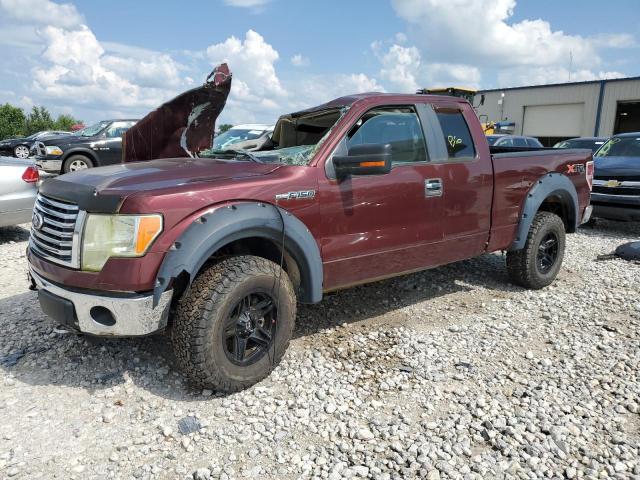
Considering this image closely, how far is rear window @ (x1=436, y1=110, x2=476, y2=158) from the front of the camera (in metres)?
4.28

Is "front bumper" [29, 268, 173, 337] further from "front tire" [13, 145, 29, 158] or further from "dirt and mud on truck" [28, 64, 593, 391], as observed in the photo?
"front tire" [13, 145, 29, 158]

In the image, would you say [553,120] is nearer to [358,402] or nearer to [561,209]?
[561,209]

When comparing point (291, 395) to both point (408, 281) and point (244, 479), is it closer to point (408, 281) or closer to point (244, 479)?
point (244, 479)

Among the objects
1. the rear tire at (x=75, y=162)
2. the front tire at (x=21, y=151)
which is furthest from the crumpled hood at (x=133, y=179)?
the front tire at (x=21, y=151)

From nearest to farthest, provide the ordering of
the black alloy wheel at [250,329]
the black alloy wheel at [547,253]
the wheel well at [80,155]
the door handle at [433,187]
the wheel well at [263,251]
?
the black alloy wheel at [250,329] → the wheel well at [263,251] → the door handle at [433,187] → the black alloy wheel at [547,253] → the wheel well at [80,155]

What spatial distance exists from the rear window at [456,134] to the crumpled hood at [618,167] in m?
5.30

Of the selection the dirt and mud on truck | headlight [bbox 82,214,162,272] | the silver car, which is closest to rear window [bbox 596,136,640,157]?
the dirt and mud on truck

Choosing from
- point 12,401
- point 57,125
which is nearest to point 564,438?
point 12,401

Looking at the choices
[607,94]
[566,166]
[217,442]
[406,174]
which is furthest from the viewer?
[607,94]

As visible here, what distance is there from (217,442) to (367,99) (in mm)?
2630

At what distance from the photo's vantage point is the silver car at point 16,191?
6633mm

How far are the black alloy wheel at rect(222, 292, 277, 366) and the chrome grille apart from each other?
0.98 m

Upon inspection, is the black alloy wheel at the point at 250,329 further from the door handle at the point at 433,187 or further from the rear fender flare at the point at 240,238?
the door handle at the point at 433,187

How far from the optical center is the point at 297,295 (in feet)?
11.7
